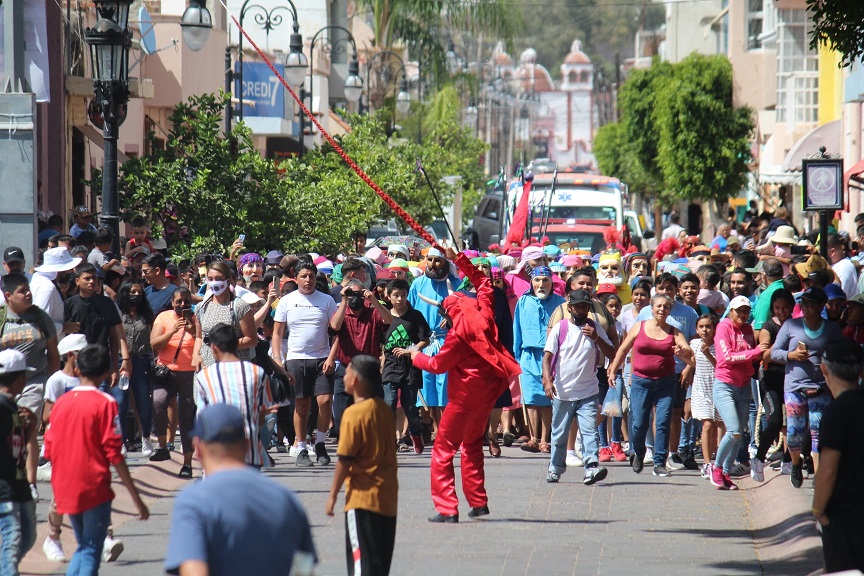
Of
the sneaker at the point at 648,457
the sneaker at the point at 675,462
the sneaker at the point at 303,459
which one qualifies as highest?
the sneaker at the point at 303,459

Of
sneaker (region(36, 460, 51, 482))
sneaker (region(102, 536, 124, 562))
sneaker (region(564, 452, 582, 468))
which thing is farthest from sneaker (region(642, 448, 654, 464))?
sneaker (region(102, 536, 124, 562))

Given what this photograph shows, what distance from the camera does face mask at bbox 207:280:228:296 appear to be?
37.6 feet

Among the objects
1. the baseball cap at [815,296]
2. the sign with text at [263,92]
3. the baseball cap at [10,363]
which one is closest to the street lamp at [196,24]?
the baseball cap at [815,296]

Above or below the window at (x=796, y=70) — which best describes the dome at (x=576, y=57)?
above

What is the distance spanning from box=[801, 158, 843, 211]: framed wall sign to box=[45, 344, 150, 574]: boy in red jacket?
1025cm

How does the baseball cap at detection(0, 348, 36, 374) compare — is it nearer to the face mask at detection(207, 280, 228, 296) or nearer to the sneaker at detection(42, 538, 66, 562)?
the sneaker at detection(42, 538, 66, 562)

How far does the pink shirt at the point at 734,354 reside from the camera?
1183cm

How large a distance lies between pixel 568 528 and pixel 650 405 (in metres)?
2.66

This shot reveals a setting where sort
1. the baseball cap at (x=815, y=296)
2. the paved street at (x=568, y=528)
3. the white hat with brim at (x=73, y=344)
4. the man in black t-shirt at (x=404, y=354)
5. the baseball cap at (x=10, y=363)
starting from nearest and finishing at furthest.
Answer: the baseball cap at (x=10, y=363)
the paved street at (x=568, y=528)
the white hat with brim at (x=73, y=344)
the baseball cap at (x=815, y=296)
the man in black t-shirt at (x=404, y=354)

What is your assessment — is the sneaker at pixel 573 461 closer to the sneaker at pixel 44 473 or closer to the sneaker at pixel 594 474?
the sneaker at pixel 594 474

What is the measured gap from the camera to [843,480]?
682cm

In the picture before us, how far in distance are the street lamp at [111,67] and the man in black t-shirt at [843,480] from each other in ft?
30.0

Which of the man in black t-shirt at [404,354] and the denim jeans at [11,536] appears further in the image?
the man in black t-shirt at [404,354]

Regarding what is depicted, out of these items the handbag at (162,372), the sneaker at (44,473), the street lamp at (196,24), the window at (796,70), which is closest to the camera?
the sneaker at (44,473)
